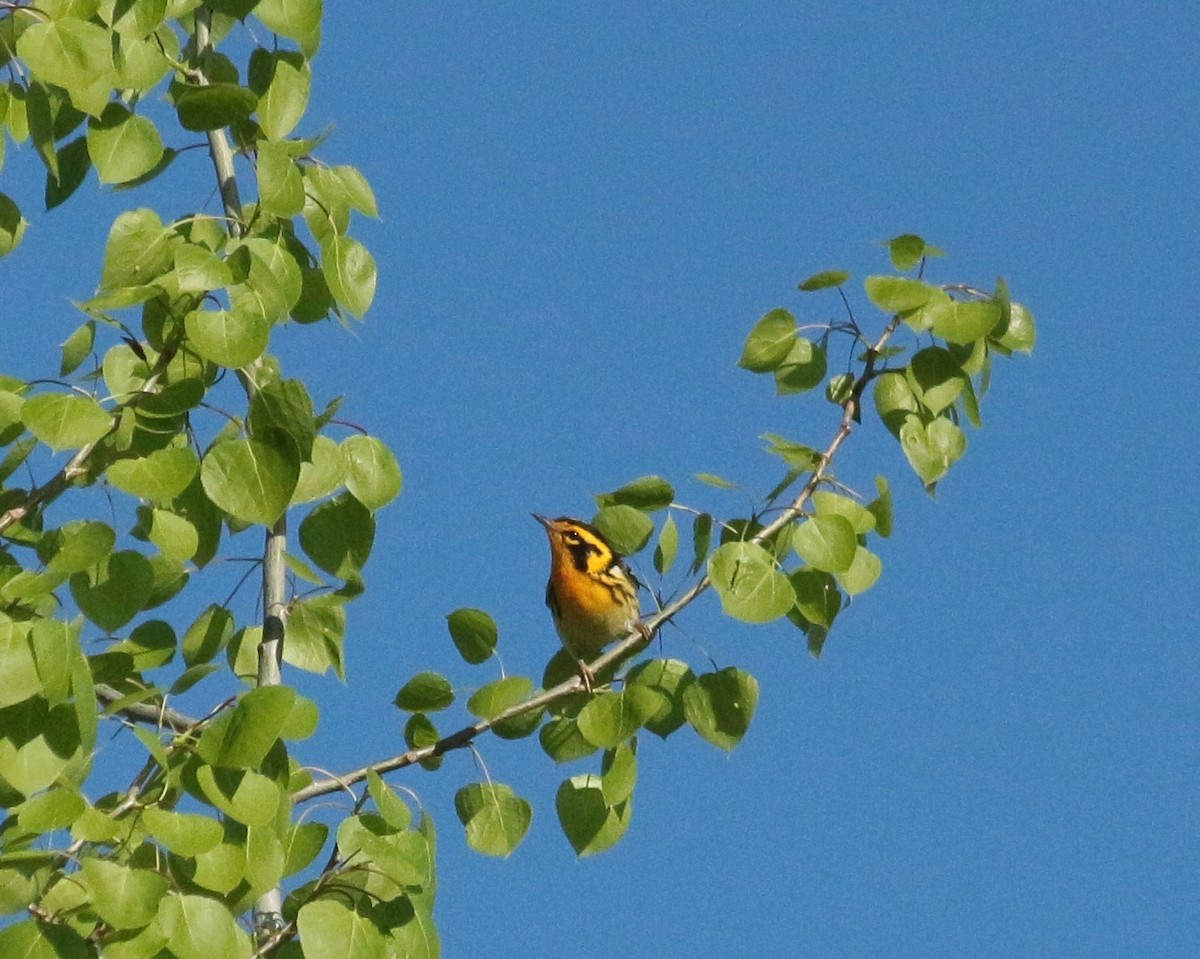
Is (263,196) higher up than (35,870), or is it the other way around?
(263,196)

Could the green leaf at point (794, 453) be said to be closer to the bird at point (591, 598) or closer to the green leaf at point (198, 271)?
the green leaf at point (198, 271)

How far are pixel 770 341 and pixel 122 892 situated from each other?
80.4 inches

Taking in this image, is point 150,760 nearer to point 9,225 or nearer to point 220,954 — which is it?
point 220,954

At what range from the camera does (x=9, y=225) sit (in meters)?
4.33

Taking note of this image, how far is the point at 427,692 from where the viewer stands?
4242 mm

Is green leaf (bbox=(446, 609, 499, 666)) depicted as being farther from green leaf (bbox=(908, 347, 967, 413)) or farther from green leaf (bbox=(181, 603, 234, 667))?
green leaf (bbox=(908, 347, 967, 413))

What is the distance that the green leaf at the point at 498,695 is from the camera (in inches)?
162

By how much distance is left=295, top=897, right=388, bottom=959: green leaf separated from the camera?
3.63 metres

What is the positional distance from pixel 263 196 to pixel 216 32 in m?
1.08

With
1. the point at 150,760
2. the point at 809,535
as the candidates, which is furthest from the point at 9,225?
the point at 809,535

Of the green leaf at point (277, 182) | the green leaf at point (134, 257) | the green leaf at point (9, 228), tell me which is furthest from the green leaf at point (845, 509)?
the green leaf at point (9, 228)

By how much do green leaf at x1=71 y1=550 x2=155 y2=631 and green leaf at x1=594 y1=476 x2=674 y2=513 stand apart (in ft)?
3.65

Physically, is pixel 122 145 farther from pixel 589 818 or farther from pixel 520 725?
pixel 589 818

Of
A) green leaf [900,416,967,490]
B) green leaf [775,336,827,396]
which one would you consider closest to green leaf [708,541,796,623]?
green leaf [900,416,967,490]
